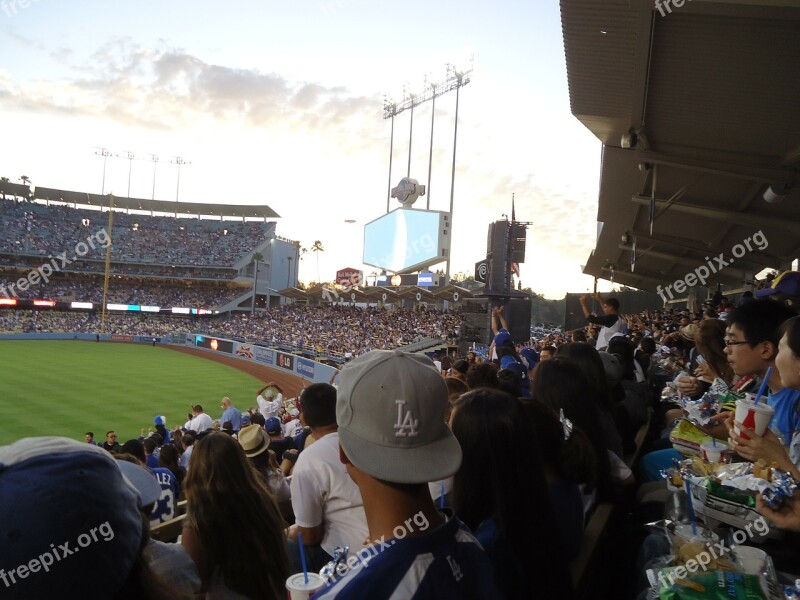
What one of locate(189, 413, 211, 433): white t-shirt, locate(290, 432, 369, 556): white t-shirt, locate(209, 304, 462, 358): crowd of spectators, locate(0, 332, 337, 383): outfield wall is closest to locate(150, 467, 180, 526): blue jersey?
locate(290, 432, 369, 556): white t-shirt

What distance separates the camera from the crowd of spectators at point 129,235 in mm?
64062

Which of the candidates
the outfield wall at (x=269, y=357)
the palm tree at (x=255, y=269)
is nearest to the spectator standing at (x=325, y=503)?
the outfield wall at (x=269, y=357)

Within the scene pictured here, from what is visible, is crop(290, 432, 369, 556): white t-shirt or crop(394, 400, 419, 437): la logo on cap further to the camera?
crop(290, 432, 369, 556): white t-shirt

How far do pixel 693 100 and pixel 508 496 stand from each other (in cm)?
622

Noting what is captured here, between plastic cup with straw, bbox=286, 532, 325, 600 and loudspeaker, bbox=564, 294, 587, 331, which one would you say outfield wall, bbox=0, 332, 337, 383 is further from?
plastic cup with straw, bbox=286, 532, 325, 600

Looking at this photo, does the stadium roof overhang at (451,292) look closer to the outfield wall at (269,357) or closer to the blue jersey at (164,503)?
the outfield wall at (269,357)

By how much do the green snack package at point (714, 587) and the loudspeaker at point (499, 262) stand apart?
46.8ft

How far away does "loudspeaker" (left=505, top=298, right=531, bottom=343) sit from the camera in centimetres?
1612

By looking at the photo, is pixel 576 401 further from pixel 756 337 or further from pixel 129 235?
pixel 129 235

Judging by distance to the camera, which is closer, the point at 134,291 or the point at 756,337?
the point at 756,337

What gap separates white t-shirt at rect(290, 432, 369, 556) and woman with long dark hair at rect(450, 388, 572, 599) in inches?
44.7

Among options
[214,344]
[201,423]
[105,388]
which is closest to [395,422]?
[201,423]

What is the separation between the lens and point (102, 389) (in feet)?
78.9

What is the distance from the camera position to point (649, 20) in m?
4.59
